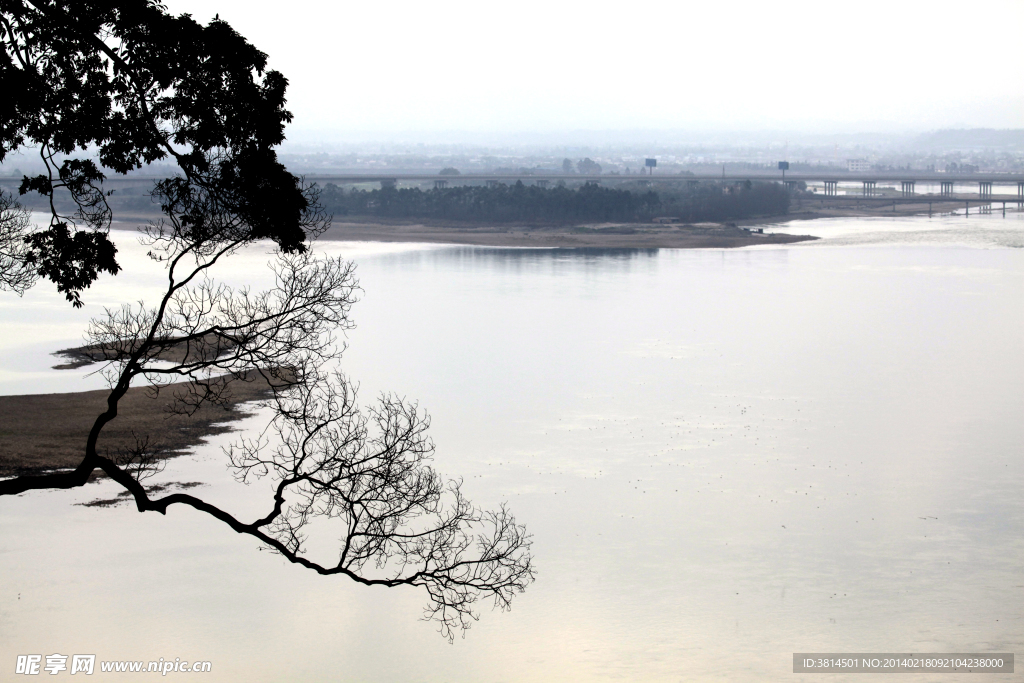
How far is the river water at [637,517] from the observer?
12.3 meters

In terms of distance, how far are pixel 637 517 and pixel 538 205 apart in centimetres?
5471

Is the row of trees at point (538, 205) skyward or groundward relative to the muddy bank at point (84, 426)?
skyward

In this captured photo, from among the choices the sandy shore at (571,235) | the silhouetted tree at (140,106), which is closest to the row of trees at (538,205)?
the sandy shore at (571,235)

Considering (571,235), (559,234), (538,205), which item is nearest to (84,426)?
(571,235)

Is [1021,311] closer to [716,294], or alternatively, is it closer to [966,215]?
[716,294]

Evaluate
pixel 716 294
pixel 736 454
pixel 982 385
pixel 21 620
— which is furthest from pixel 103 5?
pixel 716 294

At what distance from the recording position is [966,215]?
80812mm

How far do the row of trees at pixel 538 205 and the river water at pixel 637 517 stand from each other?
36705mm

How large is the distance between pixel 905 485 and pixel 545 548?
6.24m

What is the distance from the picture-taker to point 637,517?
15859 mm

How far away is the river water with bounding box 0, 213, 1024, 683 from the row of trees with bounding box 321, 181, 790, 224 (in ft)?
120

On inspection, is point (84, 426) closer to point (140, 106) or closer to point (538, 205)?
point (140, 106)

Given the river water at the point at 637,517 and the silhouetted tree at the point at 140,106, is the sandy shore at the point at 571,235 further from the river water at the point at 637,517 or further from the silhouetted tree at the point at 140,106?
the silhouetted tree at the point at 140,106

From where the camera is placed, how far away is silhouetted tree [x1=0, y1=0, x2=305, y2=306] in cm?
859
